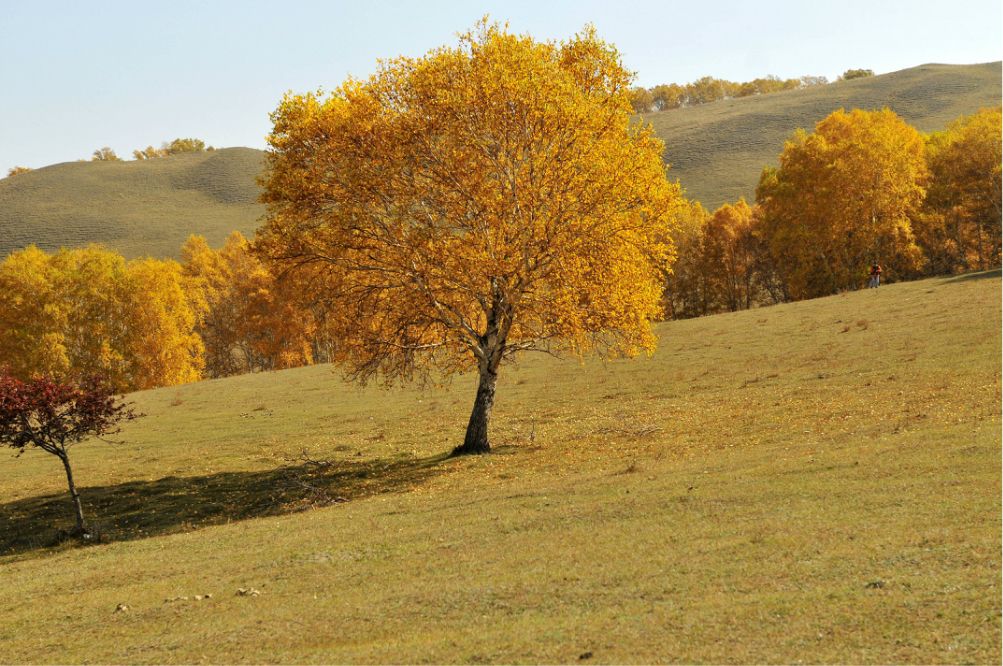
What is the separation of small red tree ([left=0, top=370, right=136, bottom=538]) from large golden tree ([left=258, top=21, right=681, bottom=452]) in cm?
741

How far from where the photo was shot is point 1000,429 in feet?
62.4

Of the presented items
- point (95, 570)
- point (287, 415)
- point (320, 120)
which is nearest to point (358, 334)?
point (320, 120)

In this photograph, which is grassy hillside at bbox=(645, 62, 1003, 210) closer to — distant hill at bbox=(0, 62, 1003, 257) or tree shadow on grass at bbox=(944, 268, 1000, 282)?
distant hill at bbox=(0, 62, 1003, 257)

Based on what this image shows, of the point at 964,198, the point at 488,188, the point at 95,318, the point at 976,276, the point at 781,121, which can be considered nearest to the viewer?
the point at 488,188

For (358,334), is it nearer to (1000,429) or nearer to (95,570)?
(95,570)

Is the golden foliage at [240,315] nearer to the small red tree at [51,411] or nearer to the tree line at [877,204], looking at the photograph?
the tree line at [877,204]

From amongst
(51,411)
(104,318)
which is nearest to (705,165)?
(104,318)

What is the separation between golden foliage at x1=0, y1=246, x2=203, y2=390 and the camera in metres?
77.2

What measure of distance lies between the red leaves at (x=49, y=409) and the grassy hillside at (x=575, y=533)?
Answer: 3231mm

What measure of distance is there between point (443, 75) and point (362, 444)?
16.0m

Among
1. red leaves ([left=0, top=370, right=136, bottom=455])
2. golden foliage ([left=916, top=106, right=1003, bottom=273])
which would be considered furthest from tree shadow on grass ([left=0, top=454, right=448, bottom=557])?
golden foliage ([left=916, top=106, right=1003, bottom=273])

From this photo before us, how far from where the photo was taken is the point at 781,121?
185m

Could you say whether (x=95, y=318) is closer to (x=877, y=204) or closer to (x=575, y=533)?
(x=877, y=204)

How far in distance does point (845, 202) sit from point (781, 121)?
11656 cm
